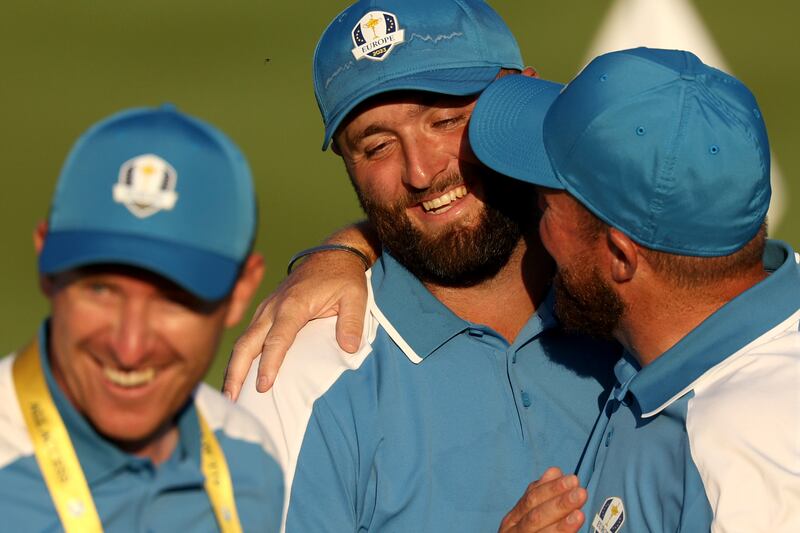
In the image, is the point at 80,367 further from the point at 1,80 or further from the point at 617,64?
the point at 1,80

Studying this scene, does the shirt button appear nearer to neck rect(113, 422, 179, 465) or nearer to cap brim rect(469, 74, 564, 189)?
cap brim rect(469, 74, 564, 189)

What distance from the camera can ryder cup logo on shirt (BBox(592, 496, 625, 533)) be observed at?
11.3 ft

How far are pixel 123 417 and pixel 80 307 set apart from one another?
230 millimetres

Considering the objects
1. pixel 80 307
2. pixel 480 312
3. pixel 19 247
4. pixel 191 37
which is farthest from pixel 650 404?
pixel 191 37

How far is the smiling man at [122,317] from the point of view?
2541mm

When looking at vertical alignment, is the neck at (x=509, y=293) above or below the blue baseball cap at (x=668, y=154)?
below

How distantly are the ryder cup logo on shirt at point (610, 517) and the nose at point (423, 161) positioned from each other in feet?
3.66

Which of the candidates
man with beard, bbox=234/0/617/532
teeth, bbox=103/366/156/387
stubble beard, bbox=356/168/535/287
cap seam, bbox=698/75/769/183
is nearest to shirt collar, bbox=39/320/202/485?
teeth, bbox=103/366/156/387

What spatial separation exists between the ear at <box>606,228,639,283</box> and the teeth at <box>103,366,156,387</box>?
142cm

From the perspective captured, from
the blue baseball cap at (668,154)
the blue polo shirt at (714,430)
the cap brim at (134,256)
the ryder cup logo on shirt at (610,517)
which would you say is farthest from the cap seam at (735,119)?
the cap brim at (134,256)

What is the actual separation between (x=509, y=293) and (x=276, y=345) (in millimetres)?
766

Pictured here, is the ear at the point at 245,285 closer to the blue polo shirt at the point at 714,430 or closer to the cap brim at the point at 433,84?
the blue polo shirt at the point at 714,430

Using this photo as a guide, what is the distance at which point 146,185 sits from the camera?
2537 millimetres

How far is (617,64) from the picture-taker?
3639 mm
